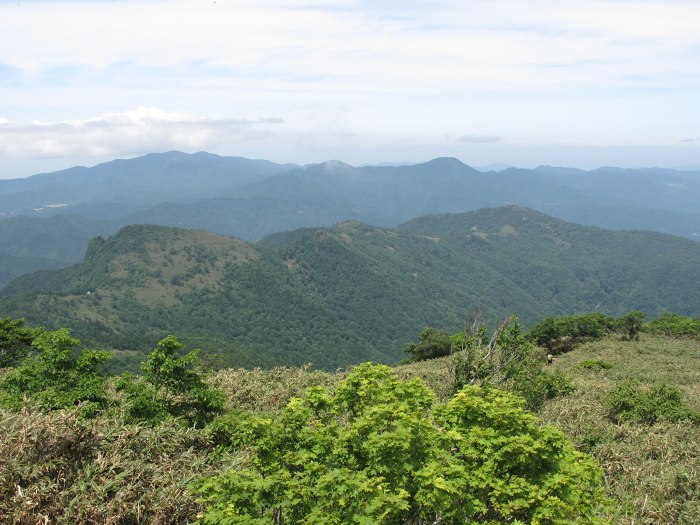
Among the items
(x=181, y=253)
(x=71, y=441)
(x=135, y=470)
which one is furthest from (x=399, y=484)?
(x=181, y=253)

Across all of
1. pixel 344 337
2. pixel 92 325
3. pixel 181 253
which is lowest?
pixel 344 337

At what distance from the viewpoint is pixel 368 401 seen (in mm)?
13820

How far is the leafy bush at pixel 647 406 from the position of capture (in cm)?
2333

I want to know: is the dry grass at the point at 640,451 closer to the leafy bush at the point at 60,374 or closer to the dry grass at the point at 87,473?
the dry grass at the point at 87,473

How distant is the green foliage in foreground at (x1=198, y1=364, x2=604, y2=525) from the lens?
999 centimetres

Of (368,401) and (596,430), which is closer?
(368,401)

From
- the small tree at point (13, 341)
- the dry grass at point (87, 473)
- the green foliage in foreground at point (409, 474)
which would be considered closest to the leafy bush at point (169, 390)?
the dry grass at point (87, 473)

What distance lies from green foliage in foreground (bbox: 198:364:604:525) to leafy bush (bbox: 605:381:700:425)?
48.6 ft

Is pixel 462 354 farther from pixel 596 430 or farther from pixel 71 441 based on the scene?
pixel 71 441

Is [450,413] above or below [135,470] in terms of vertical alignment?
above

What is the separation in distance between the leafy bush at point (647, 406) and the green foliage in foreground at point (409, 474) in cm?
1482

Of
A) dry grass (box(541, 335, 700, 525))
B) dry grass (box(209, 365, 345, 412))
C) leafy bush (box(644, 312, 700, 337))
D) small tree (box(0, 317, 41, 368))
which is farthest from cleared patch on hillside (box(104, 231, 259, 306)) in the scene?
dry grass (box(541, 335, 700, 525))

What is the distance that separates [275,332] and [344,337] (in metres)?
22.7

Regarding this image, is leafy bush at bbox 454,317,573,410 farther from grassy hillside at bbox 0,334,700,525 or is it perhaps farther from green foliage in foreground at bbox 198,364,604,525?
green foliage in foreground at bbox 198,364,604,525
